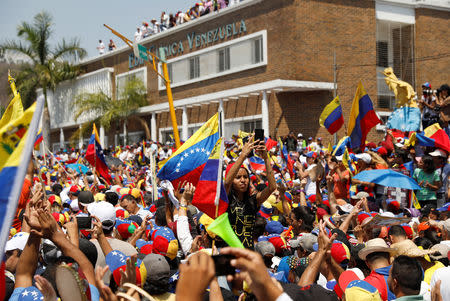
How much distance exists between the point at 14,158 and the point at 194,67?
26.8 metres

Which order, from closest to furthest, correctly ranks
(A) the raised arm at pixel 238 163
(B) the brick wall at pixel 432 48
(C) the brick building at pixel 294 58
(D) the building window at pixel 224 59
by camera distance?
(A) the raised arm at pixel 238 163, (C) the brick building at pixel 294 58, (D) the building window at pixel 224 59, (B) the brick wall at pixel 432 48

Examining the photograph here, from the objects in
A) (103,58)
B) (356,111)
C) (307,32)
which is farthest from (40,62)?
(356,111)

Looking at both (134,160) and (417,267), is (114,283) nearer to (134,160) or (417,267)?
(417,267)

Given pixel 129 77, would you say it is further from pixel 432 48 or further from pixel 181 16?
pixel 432 48

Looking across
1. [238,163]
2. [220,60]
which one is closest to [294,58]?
[220,60]

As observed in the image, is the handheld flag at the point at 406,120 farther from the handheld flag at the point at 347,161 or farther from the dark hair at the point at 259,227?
the dark hair at the point at 259,227

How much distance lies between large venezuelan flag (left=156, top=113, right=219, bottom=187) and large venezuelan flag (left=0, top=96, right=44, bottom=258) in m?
3.98

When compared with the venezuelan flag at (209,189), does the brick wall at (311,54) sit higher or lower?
higher

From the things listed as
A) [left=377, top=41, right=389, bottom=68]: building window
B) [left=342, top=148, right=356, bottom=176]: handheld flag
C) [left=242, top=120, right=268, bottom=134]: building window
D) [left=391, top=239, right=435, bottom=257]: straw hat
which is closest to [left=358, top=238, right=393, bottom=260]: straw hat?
[left=391, top=239, right=435, bottom=257]: straw hat

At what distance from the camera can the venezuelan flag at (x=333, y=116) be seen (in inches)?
424

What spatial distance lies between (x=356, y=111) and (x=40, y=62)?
97.1 feet

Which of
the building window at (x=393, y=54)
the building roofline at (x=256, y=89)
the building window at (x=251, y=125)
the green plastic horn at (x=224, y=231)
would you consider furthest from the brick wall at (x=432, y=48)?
the green plastic horn at (x=224, y=231)

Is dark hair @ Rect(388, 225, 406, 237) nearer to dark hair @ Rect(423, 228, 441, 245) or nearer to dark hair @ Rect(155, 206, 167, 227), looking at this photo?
dark hair @ Rect(423, 228, 441, 245)

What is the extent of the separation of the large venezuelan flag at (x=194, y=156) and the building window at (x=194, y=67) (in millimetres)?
22447
